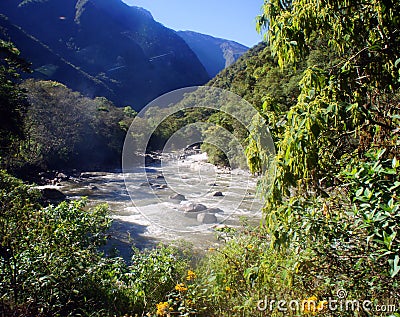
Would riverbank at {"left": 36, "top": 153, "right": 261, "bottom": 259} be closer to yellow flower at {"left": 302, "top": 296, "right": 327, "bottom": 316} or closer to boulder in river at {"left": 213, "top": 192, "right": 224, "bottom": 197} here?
boulder in river at {"left": 213, "top": 192, "right": 224, "bottom": 197}

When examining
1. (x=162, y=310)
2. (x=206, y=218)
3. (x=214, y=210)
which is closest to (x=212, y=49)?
(x=214, y=210)

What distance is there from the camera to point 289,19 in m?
1.68

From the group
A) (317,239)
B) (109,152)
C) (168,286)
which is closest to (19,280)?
(168,286)

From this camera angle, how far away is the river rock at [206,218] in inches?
A: 393

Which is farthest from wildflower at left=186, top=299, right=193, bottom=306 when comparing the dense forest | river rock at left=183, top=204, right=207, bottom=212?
river rock at left=183, top=204, right=207, bottom=212

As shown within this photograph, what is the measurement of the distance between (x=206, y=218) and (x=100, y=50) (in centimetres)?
7678

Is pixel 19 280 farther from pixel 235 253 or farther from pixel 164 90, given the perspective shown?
pixel 164 90

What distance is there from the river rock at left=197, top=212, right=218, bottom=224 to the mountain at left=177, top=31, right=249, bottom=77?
409ft

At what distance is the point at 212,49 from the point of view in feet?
545

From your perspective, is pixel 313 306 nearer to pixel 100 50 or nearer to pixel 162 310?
pixel 162 310

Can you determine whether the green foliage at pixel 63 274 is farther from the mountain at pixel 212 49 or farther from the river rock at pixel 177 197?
the mountain at pixel 212 49

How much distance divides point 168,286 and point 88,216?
1.44m

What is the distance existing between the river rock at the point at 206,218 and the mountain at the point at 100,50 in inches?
1867

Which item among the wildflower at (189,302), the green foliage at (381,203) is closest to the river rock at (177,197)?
the wildflower at (189,302)
